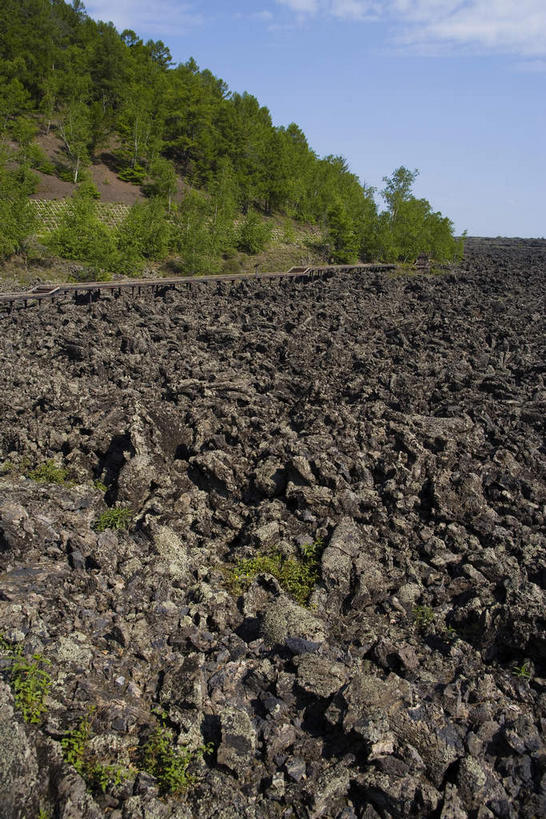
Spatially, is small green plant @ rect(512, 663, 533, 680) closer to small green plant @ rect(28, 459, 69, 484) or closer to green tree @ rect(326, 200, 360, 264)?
small green plant @ rect(28, 459, 69, 484)

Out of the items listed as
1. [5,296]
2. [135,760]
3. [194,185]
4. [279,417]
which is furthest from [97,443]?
[194,185]

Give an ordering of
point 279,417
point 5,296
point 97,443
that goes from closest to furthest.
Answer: point 97,443 → point 279,417 → point 5,296

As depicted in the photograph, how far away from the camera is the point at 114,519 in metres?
10.7

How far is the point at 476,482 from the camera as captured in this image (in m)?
11.3

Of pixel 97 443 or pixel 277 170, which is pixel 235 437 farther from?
pixel 277 170

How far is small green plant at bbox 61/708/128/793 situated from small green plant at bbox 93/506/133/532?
448 centimetres

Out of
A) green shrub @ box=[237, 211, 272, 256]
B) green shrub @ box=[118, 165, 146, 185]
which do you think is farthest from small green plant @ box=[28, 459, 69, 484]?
green shrub @ box=[118, 165, 146, 185]

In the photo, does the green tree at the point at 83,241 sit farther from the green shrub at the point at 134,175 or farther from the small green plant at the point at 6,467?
the small green plant at the point at 6,467

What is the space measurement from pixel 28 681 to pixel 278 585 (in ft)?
13.1

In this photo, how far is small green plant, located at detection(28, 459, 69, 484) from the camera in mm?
12195

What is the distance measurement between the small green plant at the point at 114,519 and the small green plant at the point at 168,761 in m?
4.63

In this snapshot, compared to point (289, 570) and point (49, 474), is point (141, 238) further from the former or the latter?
point (289, 570)

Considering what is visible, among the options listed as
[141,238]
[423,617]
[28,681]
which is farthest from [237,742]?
[141,238]

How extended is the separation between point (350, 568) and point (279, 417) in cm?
657
